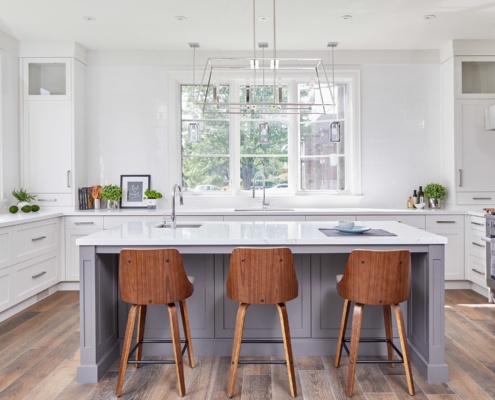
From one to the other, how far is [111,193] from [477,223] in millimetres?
4323

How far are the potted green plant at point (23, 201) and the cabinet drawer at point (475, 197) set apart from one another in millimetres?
5007

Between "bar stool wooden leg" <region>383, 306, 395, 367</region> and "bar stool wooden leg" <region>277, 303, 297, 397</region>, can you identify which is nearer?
"bar stool wooden leg" <region>277, 303, 297, 397</region>

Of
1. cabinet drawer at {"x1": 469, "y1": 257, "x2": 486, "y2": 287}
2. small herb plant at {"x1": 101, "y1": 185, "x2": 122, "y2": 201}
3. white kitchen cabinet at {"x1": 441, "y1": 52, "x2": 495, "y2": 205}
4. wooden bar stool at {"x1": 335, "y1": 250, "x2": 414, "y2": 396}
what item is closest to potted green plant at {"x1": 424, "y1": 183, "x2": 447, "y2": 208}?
white kitchen cabinet at {"x1": 441, "y1": 52, "x2": 495, "y2": 205}

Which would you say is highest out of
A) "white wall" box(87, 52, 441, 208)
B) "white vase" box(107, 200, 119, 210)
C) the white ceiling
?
the white ceiling

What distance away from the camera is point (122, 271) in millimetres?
2604

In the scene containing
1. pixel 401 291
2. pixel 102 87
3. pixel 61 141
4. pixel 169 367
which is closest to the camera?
pixel 401 291

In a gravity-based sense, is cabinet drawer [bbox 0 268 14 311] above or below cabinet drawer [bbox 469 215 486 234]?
below

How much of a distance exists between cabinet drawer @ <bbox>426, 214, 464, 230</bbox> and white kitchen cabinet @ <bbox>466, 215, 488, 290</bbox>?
0.32 ft

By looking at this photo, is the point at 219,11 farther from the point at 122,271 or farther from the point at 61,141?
the point at 122,271

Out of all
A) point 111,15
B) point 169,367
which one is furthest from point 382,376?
point 111,15

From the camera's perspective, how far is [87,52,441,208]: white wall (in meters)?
5.71

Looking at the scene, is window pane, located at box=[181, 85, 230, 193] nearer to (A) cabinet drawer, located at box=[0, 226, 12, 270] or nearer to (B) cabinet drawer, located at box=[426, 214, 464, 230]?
(A) cabinet drawer, located at box=[0, 226, 12, 270]

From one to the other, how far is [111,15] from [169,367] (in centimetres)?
348

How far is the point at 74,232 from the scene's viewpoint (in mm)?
5160
